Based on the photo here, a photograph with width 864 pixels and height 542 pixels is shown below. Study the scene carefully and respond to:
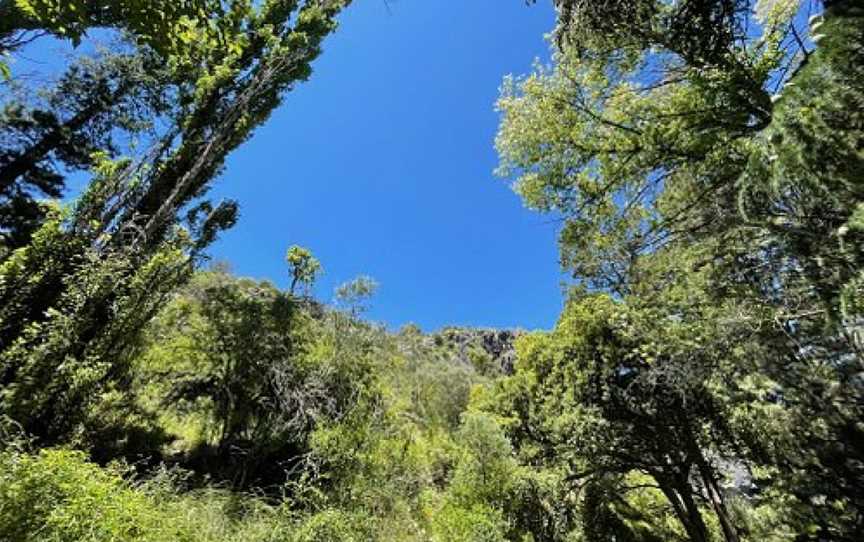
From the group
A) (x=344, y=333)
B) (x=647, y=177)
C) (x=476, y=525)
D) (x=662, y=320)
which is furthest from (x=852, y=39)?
(x=344, y=333)

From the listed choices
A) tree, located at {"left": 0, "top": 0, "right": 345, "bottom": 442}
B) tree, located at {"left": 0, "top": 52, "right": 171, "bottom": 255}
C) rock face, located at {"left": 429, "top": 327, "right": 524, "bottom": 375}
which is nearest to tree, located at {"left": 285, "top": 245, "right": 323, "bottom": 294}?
tree, located at {"left": 0, "top": 0, "right": 345, "bottom": 442}

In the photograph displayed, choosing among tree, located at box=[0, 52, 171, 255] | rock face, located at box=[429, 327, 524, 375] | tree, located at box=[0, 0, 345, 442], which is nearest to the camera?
tree, located at box=[0, 0, 345, 442]

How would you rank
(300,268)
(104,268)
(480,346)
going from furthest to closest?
(480,346), (300,268), (104,268)

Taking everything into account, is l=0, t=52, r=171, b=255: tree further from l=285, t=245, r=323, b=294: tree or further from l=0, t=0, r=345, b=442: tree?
l=285, t=245, r=323, b=294: tree

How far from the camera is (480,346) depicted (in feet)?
128

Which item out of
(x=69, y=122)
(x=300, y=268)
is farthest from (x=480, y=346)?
(x=69, y=122)

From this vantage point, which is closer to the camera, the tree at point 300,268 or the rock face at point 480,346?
the tree at point 300,268

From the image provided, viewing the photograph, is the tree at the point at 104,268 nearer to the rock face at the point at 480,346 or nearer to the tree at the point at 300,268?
the tree at the point at 300,268

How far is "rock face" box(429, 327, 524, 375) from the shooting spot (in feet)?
88.9

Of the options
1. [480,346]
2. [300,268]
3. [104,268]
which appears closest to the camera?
[104,268]

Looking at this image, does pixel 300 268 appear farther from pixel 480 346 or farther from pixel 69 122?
pixel 480 346

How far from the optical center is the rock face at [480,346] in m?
27.1

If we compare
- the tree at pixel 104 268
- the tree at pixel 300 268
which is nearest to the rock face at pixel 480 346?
the tree at pixel 300 268

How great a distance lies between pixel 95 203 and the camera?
812 cm
